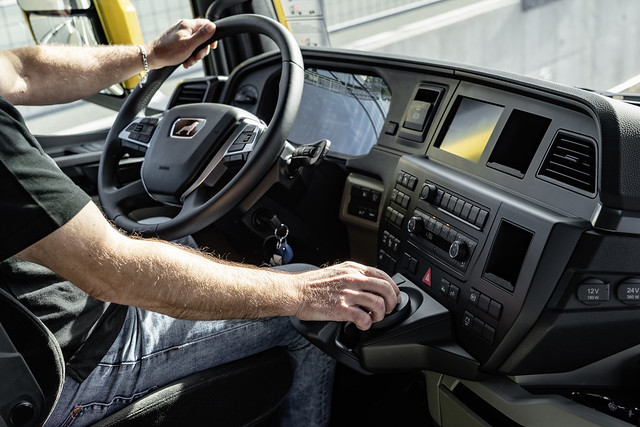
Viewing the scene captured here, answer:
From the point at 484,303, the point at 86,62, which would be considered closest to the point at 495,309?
the point at 484,303

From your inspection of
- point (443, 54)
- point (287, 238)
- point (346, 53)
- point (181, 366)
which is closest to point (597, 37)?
point (346, 53)

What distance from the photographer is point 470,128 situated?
55.4 inches

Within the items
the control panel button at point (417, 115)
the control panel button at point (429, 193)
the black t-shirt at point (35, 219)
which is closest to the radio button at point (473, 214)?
the control panel button at point (429, 193)

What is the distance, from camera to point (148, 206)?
1.77 metres

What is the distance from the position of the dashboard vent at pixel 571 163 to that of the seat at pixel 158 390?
0.62 meters

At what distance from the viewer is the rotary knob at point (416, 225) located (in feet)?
4.57

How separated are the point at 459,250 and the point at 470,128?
297mm

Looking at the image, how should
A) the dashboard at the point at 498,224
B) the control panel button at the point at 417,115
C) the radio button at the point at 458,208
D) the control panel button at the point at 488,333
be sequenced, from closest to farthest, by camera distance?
the dashboard at the point at 498,224 < the control panel button at the point at 488,333 < the radio button at the point at 458,208 < the control panel button at the point at 417,115

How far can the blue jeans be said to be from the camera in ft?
3.66

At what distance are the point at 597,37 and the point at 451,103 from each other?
135 centimetres

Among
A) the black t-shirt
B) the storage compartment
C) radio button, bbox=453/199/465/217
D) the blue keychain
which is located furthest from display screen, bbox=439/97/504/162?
the black t-shirt

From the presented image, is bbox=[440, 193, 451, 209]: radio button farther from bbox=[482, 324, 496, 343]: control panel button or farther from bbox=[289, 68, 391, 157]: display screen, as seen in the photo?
bbox=[289, 68, 391, 157]: display screen

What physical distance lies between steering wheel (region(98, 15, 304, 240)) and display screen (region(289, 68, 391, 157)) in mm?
314

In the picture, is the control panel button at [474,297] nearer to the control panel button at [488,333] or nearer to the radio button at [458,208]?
the control panel button at [488,333]
